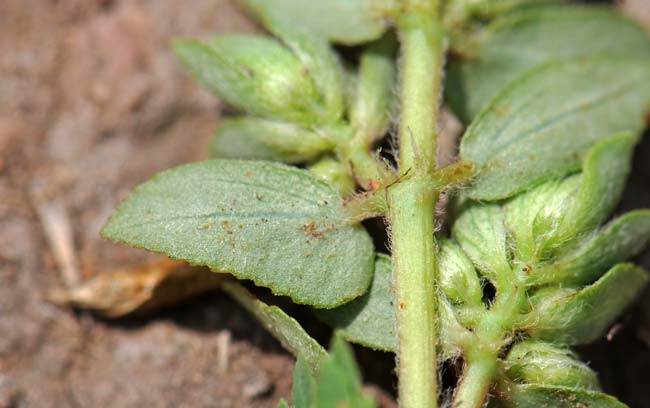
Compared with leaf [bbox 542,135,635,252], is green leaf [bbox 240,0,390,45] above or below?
above

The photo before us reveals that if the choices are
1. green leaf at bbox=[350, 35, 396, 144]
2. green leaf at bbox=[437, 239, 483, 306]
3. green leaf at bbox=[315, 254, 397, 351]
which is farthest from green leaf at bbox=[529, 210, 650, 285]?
green leaf at bbox=[350, 35, 396, 144]

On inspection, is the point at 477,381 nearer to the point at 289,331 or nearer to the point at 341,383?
the point at 289,331

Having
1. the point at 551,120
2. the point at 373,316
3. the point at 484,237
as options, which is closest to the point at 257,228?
the point at 373,316

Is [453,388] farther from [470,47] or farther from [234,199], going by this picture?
[470,47]

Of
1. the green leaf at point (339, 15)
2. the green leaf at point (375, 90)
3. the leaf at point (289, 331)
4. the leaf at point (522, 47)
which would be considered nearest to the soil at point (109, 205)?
the leaf at point (289, 331)

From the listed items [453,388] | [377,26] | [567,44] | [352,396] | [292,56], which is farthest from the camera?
[567,44]

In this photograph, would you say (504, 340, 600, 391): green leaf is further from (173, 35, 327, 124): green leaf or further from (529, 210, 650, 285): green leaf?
(173, 35, 327, 124): green leaf

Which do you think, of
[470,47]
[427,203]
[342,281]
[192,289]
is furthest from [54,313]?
[470,47]
